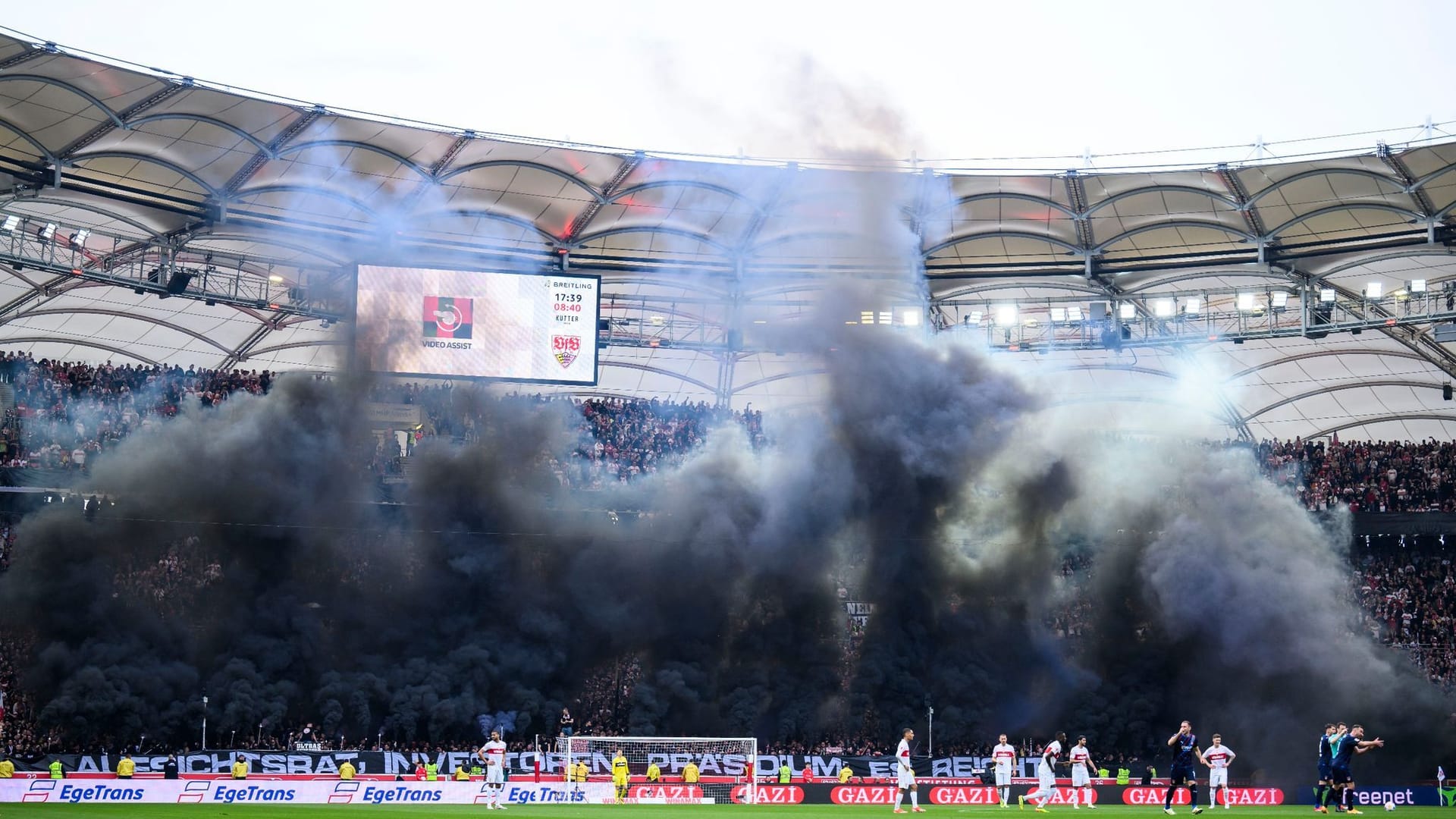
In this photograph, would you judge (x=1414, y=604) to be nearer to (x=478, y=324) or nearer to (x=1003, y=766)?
(x=1003, y=766)

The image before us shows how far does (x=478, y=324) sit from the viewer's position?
155 feet

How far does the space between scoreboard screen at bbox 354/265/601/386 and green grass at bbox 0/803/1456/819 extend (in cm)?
1928

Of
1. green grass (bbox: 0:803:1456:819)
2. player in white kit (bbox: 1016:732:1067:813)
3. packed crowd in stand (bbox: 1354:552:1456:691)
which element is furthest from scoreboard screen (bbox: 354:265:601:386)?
packed crowd in stand (bbox: 1354:552:1456:691)

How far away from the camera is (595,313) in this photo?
47.9m

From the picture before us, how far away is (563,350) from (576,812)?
22611 mm

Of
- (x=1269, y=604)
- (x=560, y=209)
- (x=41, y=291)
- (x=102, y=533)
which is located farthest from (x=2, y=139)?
(x=1269, y=604)

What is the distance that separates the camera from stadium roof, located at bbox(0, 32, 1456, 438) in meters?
42.2

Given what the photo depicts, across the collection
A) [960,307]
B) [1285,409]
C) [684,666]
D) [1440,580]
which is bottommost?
[684,666]

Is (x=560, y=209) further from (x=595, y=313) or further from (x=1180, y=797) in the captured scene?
(x=1180, y=797)

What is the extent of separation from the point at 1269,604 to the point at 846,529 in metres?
14.6

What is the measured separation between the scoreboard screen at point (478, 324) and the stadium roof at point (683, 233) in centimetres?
230

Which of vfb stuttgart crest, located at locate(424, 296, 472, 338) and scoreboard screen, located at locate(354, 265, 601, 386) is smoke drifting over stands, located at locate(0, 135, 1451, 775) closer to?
scoreboard screen, located at locate(354, 265, 601, 386)

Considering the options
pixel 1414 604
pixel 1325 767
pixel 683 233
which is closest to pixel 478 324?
pixel 683 233

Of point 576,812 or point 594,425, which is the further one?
point 594,425
